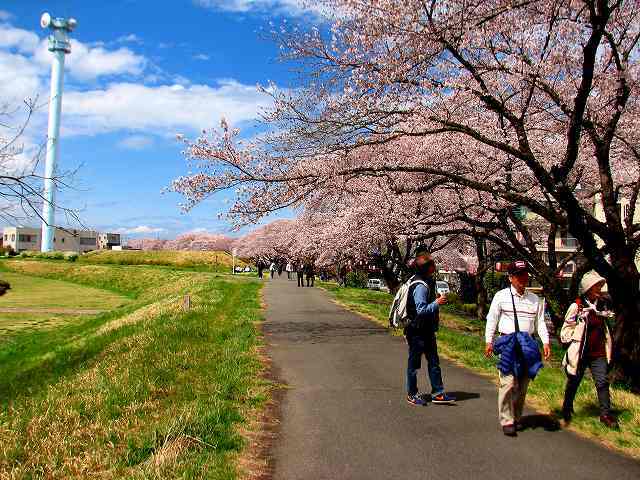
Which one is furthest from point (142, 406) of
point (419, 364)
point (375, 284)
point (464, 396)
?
point (375, 284)

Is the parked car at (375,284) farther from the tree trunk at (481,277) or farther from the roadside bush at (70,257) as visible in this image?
the roadside bush at (70,257)

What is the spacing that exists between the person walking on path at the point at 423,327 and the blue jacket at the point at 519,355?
40.1 inches

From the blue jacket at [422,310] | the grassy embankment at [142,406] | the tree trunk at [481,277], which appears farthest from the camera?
the tree trunk at [481,277]

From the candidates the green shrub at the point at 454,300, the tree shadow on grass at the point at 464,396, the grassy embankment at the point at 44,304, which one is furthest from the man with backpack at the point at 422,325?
the green shrub at the point at 454,300

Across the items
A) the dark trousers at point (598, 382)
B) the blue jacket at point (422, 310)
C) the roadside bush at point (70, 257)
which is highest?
the roadside bush at point (70, 257)

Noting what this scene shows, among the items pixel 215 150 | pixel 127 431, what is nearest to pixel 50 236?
pixel 215 150

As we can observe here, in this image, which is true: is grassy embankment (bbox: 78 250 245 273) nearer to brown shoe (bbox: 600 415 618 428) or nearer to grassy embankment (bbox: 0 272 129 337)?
grassy embankment (bbox: 0 272 129 337)

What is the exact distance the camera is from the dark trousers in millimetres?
6074

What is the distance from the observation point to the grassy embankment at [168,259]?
234 feet

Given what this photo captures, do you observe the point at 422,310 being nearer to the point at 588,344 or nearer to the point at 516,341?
the point at 516,341

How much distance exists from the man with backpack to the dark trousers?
126cm

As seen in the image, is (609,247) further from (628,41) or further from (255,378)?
(255,378)

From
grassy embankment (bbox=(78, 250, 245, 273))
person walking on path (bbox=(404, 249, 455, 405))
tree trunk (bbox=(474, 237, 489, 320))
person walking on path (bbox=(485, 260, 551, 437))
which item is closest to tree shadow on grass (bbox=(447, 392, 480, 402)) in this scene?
person walking on path (bbox=(404, 249, 455, 405))

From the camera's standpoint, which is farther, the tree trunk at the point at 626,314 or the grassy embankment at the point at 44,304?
the grassy embankment at the point at 44,304
